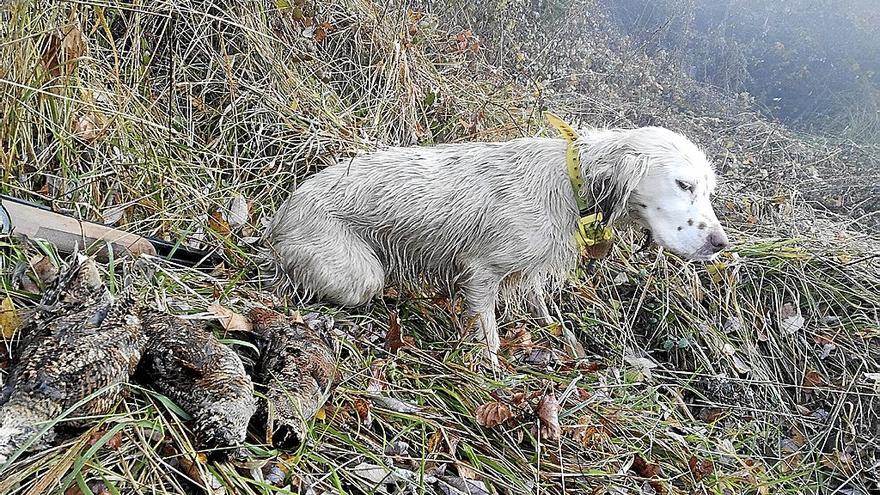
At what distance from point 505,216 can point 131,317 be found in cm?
167

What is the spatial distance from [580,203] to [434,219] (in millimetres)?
691

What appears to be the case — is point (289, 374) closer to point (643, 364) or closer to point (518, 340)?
point (518, 340)

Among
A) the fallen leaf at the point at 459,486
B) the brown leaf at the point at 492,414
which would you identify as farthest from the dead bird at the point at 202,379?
the brown leaf at the point at 492,414

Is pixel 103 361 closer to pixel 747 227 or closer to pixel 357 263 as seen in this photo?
pixel 357 263

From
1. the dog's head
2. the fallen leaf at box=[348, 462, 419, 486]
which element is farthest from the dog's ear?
the fallen leaf at box=[348, 462, 419, 486]

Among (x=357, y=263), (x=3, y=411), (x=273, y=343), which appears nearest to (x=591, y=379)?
(x=357, y=263)

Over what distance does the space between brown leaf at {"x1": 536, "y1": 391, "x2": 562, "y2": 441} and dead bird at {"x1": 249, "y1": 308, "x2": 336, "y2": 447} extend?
887 mm

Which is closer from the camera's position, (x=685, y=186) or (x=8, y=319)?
(x=8, y=319)

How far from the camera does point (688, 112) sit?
25.6 feet

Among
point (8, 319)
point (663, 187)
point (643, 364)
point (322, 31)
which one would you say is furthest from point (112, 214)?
point (643, 364)

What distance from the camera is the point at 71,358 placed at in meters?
1.87

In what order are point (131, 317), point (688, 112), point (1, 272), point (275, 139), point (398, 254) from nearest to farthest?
point (131, 317)
point (1, 272)
point (398, 254)
point (275, 139)
point (688, 112)

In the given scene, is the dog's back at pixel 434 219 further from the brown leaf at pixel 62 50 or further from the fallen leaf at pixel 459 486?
the brown leaf at pixel 62 50

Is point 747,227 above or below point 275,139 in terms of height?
below
